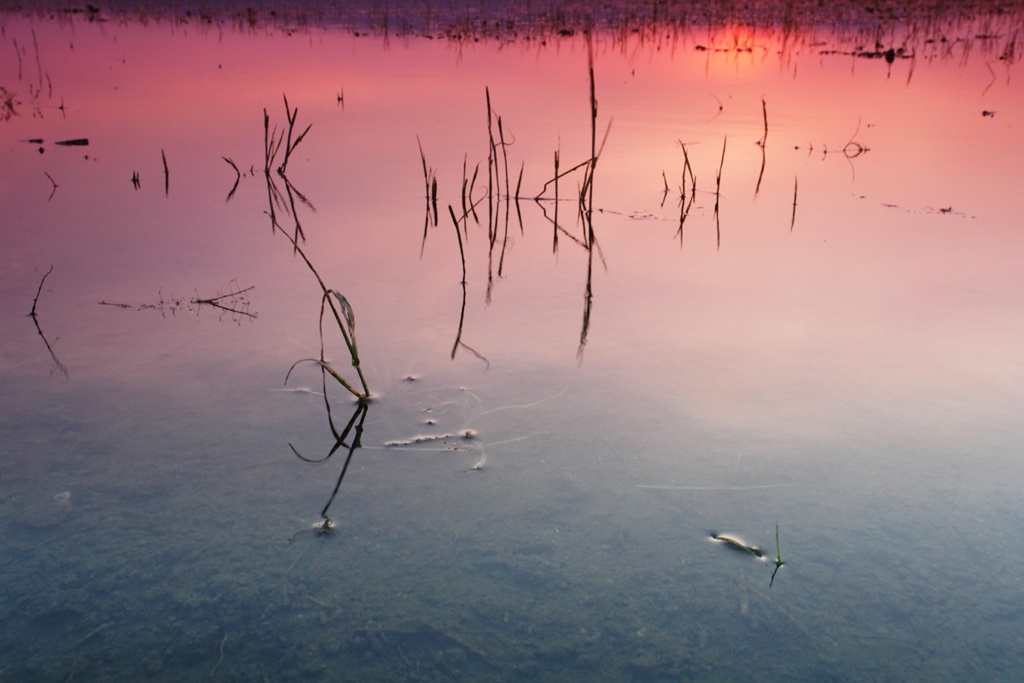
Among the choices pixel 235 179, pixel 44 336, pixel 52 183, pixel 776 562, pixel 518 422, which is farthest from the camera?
pixel 235 179

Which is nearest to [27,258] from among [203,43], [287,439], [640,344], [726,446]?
Result: [287,439]

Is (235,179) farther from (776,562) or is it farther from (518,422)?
(776,562)

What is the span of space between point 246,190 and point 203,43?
6.25 metres

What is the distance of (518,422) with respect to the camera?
188 centimetres

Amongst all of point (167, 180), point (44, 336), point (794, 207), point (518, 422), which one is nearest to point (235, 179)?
point (167, 180)

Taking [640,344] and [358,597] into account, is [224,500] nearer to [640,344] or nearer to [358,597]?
[358,597]

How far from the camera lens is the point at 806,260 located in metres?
2.92

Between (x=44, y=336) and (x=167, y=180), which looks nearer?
(x=44, y=336)

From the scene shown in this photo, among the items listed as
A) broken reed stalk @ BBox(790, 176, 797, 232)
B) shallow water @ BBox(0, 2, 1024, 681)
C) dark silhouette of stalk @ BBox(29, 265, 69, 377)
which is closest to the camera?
shallow water @ BBox(0, 2, 1024, 681)

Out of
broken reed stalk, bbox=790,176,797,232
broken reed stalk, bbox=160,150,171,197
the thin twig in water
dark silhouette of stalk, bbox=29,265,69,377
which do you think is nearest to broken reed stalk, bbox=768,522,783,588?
dark silhouette of stalk, bbox=29,265,69,377

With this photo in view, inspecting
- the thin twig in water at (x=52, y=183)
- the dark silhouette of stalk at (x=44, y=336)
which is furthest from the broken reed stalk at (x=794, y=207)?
the thin twig in water at (x=52, y=183)

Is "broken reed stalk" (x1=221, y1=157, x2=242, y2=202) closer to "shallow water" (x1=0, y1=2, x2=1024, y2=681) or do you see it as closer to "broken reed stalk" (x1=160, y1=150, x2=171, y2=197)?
"shallow water" (x1=0, y1=2, x2=1024, y2=681)

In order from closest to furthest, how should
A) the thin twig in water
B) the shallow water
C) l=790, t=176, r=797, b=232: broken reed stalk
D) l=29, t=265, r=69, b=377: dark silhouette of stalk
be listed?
the shallow water, l=29, t=265, r=69, b=377: dark silhouette of stalk, l=790, t=176, r=797, b=232: broken reed stalk, the thin twig in water

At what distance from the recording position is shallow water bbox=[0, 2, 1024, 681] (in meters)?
1.31
